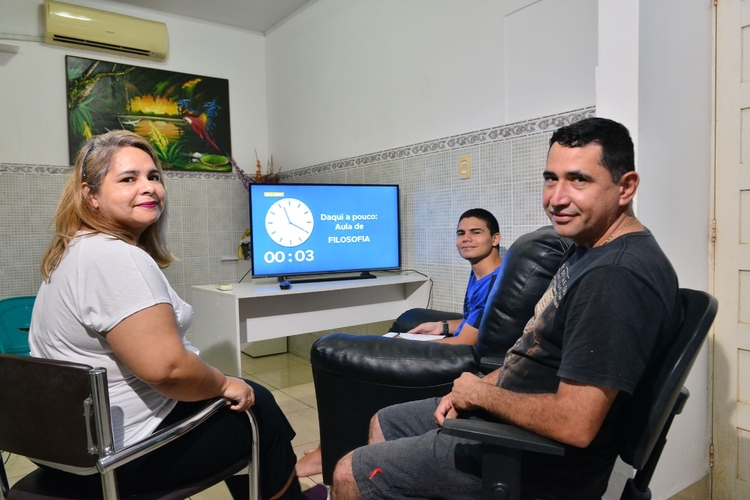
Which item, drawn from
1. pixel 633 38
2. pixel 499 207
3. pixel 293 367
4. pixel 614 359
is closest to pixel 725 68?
pixel 633 38

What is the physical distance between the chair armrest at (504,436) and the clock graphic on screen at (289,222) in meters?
2.39

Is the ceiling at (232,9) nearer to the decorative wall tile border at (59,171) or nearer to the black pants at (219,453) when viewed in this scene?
the decorative wall tile border at (59,171)

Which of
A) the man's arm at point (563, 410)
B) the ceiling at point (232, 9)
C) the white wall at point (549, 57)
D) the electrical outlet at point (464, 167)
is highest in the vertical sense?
the ceiling at point (232, 9)

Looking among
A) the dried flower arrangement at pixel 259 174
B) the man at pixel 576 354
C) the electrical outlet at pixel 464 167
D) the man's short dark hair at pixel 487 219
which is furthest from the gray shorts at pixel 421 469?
the dried flower arrangement at pixel 259 174

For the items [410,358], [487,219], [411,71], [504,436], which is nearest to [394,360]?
[410,358]

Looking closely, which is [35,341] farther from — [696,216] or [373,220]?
[373,220]

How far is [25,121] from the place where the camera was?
12.7ft

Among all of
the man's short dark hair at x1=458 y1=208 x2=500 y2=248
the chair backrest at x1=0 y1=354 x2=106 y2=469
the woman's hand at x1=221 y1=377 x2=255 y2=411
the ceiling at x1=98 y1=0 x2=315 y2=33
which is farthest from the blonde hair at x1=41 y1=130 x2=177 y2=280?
the ceiling at x1=98 y1=0 x2=315 y2=33

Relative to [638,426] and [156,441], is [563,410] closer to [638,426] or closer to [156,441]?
[638,426]

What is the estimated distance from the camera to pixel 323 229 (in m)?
3.33

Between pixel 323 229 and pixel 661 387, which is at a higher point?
pixel 323 229

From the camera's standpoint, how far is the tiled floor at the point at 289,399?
2281 mm

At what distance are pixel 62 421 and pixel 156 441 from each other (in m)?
0.19

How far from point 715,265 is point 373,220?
2.00m
